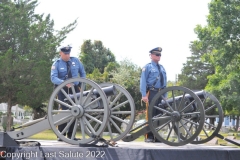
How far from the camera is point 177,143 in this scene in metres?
5.86

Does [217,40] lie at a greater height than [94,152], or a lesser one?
greater

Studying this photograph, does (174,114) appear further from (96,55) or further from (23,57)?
(96,55)

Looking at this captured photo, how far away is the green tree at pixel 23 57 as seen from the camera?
28219mm

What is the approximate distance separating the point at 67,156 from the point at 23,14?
88.0 ft

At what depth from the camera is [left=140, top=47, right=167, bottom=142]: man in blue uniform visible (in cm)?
682

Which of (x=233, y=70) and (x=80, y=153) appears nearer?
(x=80, y=153)

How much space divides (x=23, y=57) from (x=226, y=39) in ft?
39.1

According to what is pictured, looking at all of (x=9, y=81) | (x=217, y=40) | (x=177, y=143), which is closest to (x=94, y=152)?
(x=177, y=143)

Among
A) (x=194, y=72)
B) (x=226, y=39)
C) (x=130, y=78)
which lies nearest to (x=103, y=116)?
(x=226, y=39)

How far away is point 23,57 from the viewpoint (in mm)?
28266

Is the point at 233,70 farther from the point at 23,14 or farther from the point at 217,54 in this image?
the point at 23,14

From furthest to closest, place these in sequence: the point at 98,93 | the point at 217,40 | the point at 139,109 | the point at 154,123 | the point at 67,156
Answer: the point at 139,109, the point at 217,40, the point at 154,123, the point at 98,93, the point at 67,156

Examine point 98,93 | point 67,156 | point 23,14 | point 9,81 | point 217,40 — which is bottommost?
point 67,156

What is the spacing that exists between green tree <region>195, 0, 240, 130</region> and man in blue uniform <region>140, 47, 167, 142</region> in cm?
1782
